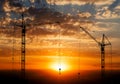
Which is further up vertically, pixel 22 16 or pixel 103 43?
pixel 22 16

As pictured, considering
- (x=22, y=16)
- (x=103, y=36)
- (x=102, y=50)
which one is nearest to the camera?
(x=22, y=16)

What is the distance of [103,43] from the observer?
163875mm

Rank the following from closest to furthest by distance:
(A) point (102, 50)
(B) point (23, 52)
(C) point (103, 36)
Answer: (B) point (23, 52), (A) point (102, 50), (C) point (103, 36)

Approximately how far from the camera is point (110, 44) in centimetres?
17112

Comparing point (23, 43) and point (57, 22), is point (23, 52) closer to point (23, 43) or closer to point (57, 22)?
point (23, 43)

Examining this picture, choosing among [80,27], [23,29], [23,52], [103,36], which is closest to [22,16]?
[23,29]

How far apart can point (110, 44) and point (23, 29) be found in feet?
188

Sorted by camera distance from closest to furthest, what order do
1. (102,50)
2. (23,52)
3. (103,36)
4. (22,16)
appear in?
(23,52) < (22,16) < (102,50) < (103,36)

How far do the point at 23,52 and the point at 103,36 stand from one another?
56.2m

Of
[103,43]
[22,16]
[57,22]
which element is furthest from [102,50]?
[22,16]

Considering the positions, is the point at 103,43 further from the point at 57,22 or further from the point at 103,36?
the point at 57,22

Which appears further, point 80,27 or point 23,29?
point 80,27

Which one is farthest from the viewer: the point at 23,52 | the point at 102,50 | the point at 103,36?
the point at 103,36

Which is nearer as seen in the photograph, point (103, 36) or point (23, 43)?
point (23, 43)
